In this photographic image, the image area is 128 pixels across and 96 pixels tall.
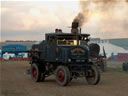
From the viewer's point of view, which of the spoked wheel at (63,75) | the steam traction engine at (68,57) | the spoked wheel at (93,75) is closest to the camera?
the spoked wheel at (63,75)

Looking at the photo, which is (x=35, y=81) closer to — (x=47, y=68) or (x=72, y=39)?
(x=47, y=68)

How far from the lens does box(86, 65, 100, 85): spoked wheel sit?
533 inches

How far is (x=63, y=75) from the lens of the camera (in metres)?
13.2

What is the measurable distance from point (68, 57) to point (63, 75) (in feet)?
3.11

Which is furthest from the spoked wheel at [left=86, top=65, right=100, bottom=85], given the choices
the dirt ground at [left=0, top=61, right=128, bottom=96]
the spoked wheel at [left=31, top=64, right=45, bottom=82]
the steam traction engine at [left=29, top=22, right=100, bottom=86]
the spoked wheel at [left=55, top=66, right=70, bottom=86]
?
the spoked wheel at [left=31, top=64, right=45, bottom=82]

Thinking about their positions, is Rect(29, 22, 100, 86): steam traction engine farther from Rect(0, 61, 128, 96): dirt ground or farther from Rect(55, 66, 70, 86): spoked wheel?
Rect(0, 61, 128, 96): dirt ground

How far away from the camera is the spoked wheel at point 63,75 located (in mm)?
12918

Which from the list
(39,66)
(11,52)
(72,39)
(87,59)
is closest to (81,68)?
(87,59)

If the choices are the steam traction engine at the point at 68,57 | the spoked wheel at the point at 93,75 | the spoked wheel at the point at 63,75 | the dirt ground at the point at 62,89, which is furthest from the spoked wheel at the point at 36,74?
the spoked wheel at the point at 93,75

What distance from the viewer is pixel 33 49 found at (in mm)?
15945

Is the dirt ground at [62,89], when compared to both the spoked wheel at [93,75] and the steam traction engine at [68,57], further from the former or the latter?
the steam traction engine at [68,57]

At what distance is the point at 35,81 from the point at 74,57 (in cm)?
332

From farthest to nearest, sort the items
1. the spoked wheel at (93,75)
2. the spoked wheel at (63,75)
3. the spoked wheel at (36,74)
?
the spoked wheel at (36,74) < the spoked wheel at (93,75) < the spoked wheel at (63,75)

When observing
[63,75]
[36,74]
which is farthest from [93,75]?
[36,74]
